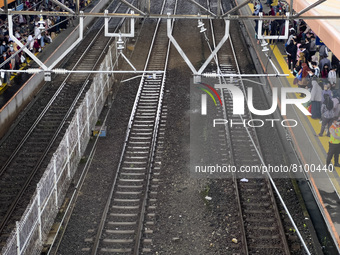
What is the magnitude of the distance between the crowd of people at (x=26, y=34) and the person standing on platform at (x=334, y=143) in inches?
374

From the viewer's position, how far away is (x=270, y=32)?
2684cm

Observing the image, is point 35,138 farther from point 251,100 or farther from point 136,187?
point 251,100

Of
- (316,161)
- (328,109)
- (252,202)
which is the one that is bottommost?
(252,202)

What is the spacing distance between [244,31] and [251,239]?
65.9 feet

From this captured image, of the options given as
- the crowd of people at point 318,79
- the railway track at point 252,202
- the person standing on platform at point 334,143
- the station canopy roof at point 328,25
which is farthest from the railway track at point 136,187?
the station canopy roof at point 328,25

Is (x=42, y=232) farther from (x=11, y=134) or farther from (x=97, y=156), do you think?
(x=11, y=134)

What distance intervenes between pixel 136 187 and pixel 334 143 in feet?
16.4

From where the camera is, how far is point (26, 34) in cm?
2784

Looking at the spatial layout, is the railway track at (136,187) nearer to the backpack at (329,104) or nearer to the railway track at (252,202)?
the railway track at (252,202)

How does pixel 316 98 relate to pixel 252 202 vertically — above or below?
above

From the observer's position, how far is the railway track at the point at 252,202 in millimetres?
→ 13039

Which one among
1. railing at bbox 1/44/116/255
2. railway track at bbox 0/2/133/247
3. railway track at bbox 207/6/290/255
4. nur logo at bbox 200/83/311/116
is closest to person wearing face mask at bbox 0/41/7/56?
railway track at bbox 0/2/133/247

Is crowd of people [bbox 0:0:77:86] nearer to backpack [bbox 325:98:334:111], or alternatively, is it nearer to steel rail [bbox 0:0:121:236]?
steel rail [bbox 0:0:121:236]

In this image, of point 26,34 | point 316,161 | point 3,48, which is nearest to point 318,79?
point 316,161
